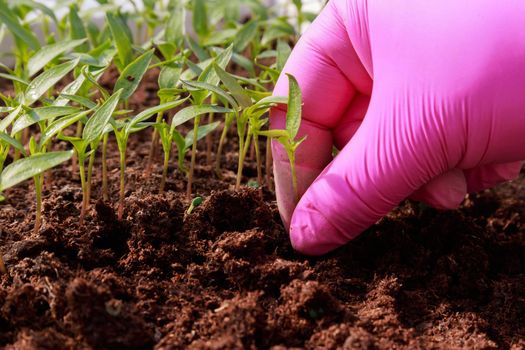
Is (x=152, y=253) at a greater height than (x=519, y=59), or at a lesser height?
lesser

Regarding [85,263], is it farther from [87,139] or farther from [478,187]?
[478,187]

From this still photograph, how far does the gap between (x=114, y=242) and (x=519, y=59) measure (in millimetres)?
715

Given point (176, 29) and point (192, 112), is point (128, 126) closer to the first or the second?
point (192, 112)

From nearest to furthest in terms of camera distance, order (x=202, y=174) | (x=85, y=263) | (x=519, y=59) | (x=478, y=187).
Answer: (x=519, y=59)
(x=85, y=263)
(x=478, y=187)
(x=202, y=174)

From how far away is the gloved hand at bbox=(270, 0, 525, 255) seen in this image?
1111 millimetres

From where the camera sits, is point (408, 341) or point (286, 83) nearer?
point (408, 341)

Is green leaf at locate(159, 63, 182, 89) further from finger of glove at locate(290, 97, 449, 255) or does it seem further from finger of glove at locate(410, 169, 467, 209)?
finger of glove at locate(410, 169, 467, 209)

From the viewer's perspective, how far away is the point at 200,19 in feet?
6.14

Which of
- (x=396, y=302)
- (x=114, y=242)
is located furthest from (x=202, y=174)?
(x=396, y=302)

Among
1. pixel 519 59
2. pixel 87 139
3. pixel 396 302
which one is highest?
pixel 519 59

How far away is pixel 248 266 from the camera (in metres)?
1.18

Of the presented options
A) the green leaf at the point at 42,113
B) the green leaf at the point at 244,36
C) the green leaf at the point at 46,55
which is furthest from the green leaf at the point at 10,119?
the green leaf at the point at 244,36

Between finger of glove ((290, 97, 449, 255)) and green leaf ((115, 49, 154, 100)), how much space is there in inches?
15.9

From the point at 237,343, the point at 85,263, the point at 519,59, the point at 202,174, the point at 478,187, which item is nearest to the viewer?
the point at 237,343
